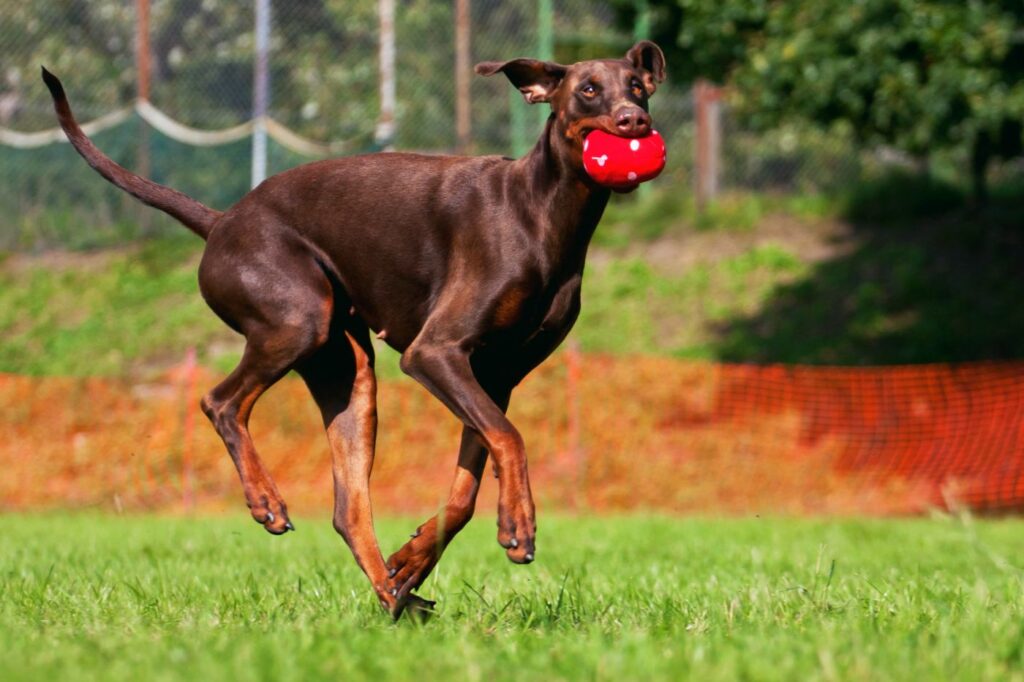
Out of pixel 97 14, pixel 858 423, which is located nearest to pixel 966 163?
pixel 858 423

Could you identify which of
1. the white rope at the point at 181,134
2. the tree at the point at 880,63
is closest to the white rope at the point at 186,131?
the white rope at the point at 181,134

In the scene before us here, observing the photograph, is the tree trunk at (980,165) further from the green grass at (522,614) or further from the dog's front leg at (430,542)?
the dog's front leg at (430,542)

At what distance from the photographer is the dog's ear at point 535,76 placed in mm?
4555

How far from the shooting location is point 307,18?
1569 cm

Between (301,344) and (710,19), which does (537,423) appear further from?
(301,344)

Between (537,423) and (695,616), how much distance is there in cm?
833

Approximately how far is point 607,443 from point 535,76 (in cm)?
769

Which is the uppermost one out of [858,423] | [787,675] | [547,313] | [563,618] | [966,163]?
Answer: [547,313]

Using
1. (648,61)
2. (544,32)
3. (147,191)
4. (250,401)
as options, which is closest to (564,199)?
(648,61)

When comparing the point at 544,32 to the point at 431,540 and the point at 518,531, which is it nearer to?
the point at 431,540

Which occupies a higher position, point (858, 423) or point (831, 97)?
point (831, 97)

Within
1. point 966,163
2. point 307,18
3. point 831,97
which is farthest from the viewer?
point 966,163

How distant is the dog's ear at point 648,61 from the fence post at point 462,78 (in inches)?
451

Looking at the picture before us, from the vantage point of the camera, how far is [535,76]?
15.2 ft
